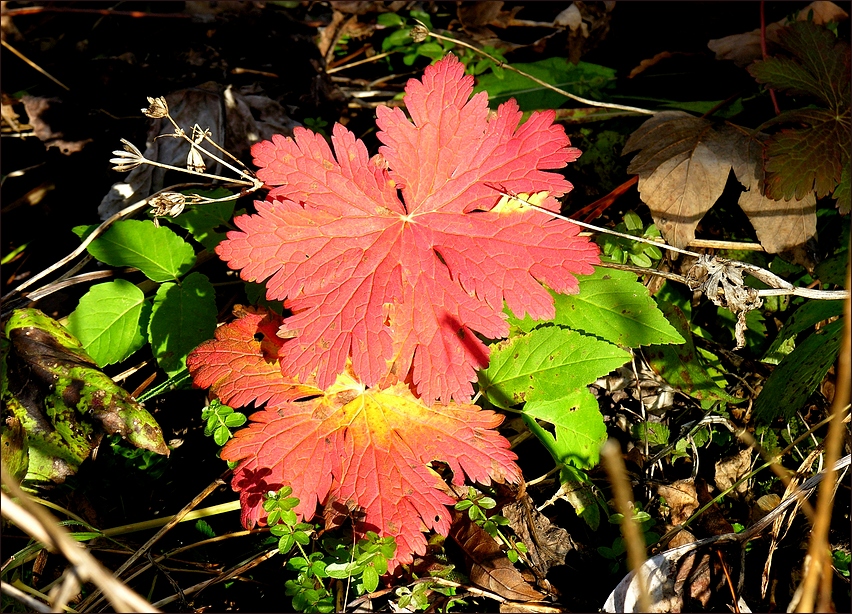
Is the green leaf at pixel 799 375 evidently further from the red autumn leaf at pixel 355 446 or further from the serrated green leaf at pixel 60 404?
the serrated green leaf at pixel 60 404

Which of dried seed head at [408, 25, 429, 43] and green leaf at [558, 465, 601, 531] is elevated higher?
dried seed head at [408, 25, 429, 43]

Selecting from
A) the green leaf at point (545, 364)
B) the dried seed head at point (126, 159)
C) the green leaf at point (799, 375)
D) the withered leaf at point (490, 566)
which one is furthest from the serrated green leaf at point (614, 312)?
the dried seed head at point (126, 159)

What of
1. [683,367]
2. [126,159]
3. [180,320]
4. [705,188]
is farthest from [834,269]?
[126,159]

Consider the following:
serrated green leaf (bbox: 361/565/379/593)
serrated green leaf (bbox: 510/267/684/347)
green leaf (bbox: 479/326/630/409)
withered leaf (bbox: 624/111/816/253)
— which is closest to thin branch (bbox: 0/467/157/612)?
serrated green leaf (bbox: 361/565/379/593)

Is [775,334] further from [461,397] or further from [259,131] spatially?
[259,131]

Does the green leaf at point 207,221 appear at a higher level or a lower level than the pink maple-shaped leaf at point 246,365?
higher

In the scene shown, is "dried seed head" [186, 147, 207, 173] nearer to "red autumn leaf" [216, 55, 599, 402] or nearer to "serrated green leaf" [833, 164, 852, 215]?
"red autumn leaf" [216, 55, 599, 402]

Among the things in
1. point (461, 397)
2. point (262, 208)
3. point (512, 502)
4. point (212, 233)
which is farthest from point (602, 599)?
point (212, 233)
